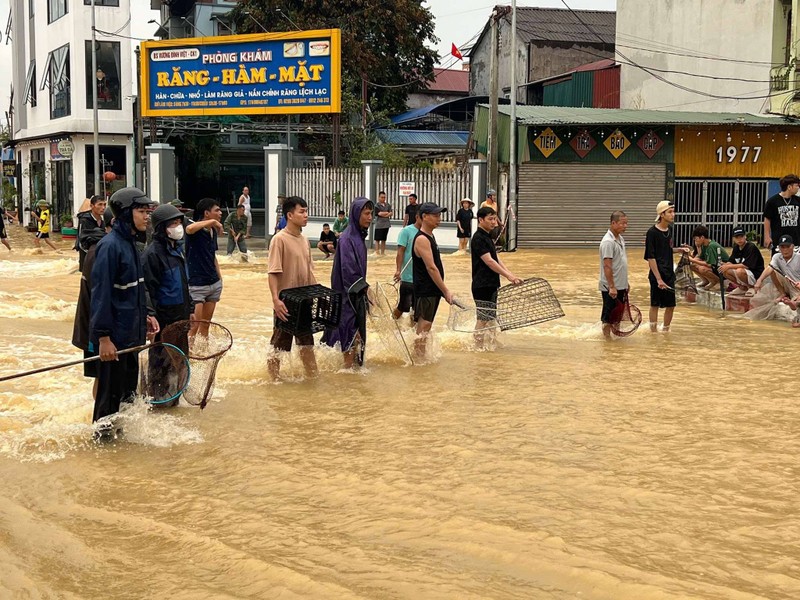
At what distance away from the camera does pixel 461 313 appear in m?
12.3

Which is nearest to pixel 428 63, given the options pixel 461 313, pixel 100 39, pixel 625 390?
pixel 100 39

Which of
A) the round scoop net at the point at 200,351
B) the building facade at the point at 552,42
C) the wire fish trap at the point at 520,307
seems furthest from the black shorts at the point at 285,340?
the building facade at the point at 552,42

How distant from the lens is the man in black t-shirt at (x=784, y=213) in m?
12.6

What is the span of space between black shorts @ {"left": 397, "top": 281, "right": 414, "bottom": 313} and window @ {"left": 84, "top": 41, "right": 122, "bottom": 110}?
28.2m

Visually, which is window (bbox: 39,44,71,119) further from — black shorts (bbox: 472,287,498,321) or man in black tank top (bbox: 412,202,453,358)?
man in black tank top (bbox: 412,202,453,358)

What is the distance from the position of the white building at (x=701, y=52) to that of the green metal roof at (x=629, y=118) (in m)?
1.78

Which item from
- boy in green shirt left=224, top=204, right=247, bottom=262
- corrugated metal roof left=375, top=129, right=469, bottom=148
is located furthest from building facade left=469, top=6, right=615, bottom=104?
boy in green shirt left=224, top=204, right=247, bottom=262

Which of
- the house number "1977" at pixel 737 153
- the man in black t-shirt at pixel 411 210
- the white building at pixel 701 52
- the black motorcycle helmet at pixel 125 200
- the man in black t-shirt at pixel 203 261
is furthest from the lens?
the white building at pixel 701 52

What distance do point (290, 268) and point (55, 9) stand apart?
1315 inches

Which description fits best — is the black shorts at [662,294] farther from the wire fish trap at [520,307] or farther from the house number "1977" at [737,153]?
the house number "1977" at [737,153]

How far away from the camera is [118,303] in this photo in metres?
6.88

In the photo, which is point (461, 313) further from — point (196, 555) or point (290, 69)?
point (290, 69)

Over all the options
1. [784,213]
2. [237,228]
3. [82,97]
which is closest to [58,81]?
[82,97]

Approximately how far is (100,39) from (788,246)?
97.0 ft
